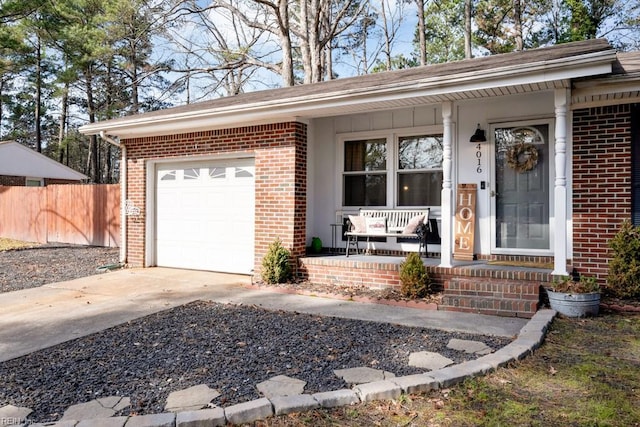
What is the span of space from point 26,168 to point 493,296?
23218mm

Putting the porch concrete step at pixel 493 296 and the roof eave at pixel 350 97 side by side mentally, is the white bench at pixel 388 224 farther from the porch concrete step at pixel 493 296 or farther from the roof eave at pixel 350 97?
the roof eave at pixel 350 97

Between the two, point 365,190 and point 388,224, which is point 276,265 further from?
point 365,190

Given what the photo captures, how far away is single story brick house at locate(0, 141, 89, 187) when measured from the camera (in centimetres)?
2038

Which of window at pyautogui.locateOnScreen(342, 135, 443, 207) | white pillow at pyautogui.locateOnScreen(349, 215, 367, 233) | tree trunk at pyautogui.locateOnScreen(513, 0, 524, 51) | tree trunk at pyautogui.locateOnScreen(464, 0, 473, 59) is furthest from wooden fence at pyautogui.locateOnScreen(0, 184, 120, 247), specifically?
tree trunk at pyautogui.locateOnScreen(513, 0, 524, 51)

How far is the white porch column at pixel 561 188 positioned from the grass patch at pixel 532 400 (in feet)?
5.38

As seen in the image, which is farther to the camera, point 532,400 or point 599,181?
point 599,181

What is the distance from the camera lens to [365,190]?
779 cm

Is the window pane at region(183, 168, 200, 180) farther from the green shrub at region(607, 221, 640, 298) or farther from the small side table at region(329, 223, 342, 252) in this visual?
the green shrub at region(607, 221, 640, 298)

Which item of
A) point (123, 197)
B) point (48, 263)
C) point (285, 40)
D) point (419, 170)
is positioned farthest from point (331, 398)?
point (285, 40)

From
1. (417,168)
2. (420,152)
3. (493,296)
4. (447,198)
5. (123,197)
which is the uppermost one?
(420,152)

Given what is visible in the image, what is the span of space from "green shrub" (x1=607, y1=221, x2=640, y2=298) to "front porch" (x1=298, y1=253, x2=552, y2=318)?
2.38 ft

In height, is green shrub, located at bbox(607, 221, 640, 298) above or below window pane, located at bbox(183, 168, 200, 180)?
below

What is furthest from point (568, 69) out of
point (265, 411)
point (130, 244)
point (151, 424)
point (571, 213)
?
point (130, 244)

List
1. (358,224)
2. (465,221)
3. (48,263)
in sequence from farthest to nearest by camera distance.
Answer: (48,263)
(358,224)
(465,221)
